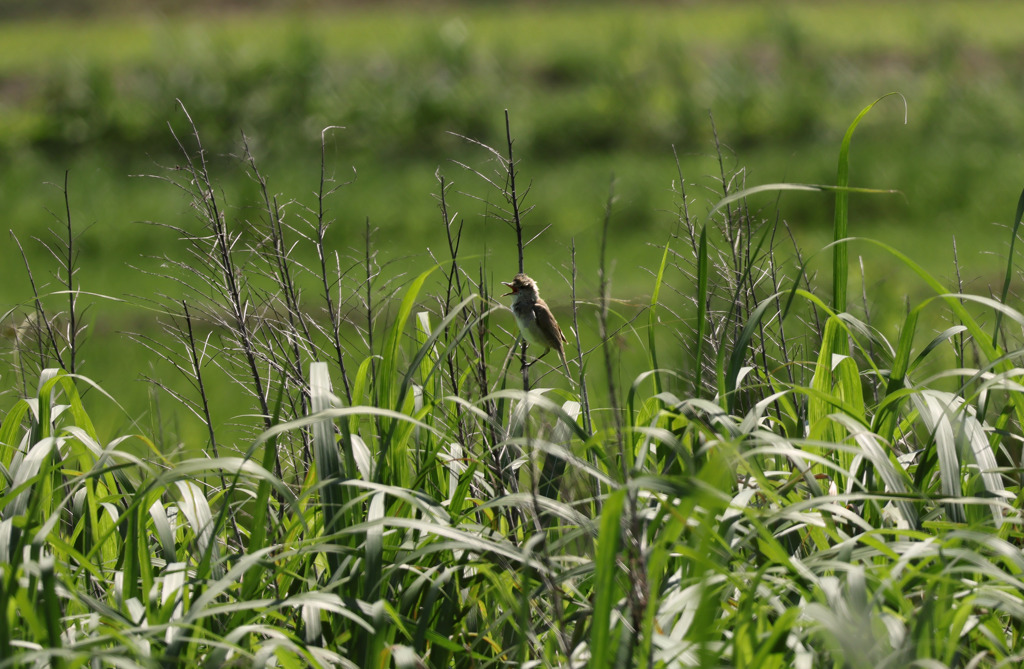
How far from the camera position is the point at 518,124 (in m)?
15.8

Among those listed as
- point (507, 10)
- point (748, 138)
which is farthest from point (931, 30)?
point (507, 10)

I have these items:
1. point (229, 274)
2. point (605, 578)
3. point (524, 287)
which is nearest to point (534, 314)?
point (524, 287)

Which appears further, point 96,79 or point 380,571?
point 96,79

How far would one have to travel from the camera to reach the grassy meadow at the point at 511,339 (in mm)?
1938

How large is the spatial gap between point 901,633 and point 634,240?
11.8 metres

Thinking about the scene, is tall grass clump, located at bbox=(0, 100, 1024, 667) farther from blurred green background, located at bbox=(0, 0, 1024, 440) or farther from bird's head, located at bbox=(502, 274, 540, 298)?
blurred green background, located at bbox=(0, 0, 1024, 440)

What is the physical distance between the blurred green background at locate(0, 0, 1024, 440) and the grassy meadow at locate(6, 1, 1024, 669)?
84 millimetres

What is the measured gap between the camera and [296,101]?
16156 millimetres

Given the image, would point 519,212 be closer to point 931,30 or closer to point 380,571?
point 380,571

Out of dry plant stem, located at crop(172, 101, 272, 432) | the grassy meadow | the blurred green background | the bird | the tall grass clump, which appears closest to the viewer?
the tall grass clump

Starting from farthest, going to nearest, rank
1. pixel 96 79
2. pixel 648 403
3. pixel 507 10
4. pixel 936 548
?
pixel 507 10, pixel 96 79, pixel 648 403, pixel 936 548

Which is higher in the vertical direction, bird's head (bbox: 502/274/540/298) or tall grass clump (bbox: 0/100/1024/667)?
bird's head (bbox: 502/274/540/298)

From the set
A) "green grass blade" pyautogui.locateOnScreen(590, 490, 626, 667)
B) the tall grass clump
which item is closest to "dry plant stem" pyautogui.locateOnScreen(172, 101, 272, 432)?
the tall grass clump

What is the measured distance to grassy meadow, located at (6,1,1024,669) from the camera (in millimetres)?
1938
